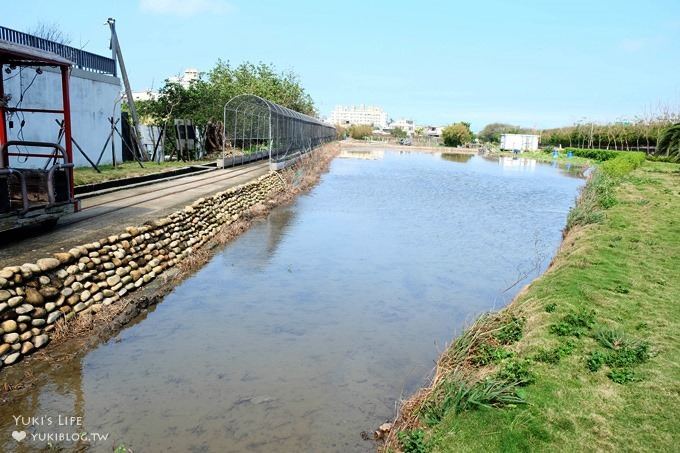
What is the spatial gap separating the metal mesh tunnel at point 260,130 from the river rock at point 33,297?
1578 centimetres

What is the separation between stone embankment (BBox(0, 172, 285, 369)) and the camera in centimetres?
593

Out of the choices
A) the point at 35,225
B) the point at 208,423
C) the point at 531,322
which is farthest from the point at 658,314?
the point at 35,225

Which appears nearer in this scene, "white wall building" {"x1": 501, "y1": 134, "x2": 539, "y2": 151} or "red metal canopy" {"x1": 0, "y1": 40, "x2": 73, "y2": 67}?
"red metal canopy" {"x1": 0, "y1": 40, "x2": 73, "y2": 67}

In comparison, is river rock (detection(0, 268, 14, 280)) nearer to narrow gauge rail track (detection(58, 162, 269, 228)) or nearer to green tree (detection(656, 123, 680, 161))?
narrow gauge rail track (detection(58, 162, 269, 228))

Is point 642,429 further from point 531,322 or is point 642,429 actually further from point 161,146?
point 161,146

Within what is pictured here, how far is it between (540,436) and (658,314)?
3.42 m

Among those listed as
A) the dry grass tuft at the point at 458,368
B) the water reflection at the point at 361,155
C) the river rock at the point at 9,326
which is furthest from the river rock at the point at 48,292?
the water reflection at the point at 361,155

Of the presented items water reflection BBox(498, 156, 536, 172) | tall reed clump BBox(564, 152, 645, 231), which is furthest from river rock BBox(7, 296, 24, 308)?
water reflection BBox(498, 156, 536, 172)

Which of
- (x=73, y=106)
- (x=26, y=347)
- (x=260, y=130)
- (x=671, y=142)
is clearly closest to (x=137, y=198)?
Result: (x=73, y=106)

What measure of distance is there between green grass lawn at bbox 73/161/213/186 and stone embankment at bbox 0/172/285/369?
4.28 m

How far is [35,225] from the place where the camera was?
8484mm

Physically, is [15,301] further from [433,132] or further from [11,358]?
[433,132]

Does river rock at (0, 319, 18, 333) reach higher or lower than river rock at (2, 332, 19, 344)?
higher

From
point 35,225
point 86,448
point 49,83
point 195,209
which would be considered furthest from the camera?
point 49,83
